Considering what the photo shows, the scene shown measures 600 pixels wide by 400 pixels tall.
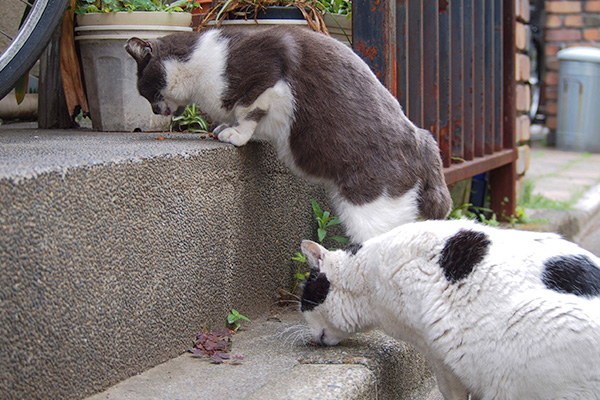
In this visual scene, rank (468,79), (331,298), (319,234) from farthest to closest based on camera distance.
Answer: (468,79) → (319,234) → (331,298)

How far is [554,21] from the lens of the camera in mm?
10570

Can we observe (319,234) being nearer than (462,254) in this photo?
No

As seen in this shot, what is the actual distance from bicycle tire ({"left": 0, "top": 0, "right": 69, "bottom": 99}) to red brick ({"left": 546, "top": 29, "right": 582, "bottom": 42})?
376 inches

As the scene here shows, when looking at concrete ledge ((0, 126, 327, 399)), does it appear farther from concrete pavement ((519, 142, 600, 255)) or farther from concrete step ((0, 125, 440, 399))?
concrete pavement ((519, 142, 600, 255))

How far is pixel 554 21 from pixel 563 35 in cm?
27

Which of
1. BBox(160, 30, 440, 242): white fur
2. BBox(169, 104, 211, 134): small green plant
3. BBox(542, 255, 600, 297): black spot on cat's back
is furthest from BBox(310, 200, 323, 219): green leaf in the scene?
BBox(542, 255, 600, 297): black spot on cat's back

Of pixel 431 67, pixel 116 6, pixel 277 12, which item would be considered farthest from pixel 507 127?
pixel 116 6

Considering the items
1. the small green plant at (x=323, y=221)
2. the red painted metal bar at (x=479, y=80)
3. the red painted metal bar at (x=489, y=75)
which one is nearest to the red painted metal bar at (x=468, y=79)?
the red painted metal bar at (x=479, y=80)

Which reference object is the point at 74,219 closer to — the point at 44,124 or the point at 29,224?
the point at 29,224

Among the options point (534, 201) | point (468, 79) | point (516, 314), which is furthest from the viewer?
point (534, 201)

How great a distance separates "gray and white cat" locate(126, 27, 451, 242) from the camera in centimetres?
262

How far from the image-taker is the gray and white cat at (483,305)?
1.90 m

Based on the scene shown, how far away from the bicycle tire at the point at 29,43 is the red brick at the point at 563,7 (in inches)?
367

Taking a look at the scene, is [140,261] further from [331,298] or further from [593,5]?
[593,5]
